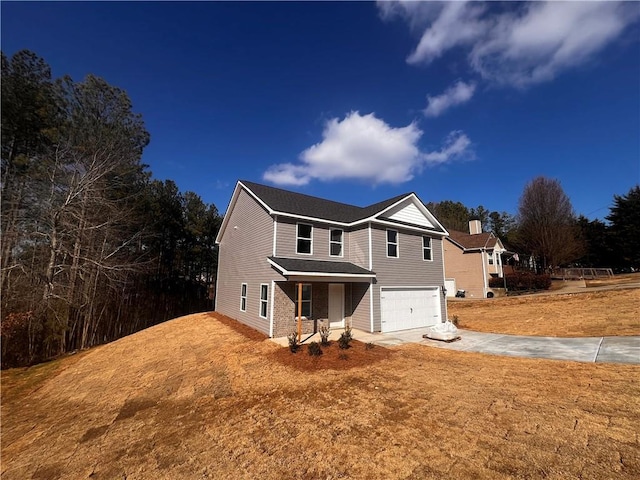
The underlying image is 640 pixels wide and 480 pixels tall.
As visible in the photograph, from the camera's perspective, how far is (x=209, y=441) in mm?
4777

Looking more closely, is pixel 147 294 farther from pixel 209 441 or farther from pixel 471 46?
pixel 471 46

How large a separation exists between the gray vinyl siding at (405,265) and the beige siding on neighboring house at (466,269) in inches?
464

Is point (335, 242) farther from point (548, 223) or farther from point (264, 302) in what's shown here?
point (548, 223)

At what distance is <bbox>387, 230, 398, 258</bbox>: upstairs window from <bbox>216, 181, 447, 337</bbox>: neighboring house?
56 mm

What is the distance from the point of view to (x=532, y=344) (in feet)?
33.0

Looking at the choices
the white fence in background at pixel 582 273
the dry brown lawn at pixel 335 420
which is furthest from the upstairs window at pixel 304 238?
the white fence in background at pixel 582 273

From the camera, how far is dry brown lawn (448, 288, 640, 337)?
11.4m

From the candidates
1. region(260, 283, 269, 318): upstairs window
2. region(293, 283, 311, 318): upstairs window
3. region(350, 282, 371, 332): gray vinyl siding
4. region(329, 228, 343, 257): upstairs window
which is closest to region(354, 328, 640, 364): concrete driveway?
region(350, 282, 371, 332): gray vinyl siding

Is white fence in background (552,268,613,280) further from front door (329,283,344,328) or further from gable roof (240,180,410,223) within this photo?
front door (329,283,344,328)

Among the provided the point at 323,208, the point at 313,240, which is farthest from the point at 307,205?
the point at 313,240

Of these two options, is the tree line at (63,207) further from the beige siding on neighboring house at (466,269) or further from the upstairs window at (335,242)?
the beige siding on neighboring house at (466,269)

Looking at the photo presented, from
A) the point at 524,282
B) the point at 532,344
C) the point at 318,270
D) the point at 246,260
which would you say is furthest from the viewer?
the point at 524,282

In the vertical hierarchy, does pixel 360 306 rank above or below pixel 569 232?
below

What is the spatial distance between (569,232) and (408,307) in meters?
27.7
